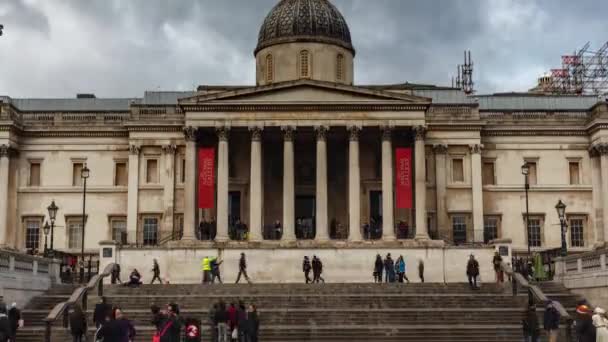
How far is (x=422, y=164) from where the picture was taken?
1992 inches

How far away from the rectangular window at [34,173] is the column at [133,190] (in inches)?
246

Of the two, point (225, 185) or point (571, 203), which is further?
point (571, 203)

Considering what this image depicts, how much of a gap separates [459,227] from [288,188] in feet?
39.9

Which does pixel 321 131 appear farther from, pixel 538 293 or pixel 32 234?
pixel 32 234

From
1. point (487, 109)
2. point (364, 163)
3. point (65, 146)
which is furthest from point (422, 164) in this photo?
point (65, 146)

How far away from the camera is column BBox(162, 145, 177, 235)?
55406mm

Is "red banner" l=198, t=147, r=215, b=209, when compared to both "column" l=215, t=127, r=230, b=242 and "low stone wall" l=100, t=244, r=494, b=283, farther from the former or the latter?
"low stone wall" l=100, t=244, r=494, b=283

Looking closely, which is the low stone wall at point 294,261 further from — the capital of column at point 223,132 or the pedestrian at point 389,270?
the capital of column at point 223,132

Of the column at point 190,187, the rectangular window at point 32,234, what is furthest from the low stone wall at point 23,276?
the rectangular window at point 32,234

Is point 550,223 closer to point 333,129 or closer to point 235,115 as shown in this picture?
point 333,129

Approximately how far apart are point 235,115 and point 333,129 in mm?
5552

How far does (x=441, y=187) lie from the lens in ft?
182

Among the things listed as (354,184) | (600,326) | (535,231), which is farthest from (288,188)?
(600,326)

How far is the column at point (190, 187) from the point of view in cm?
4959
